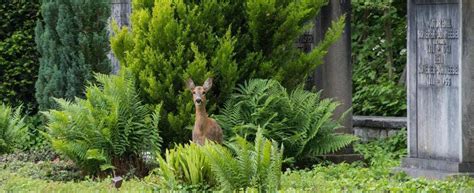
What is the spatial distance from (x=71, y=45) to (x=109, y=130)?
3.95 m

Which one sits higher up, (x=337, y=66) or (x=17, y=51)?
(x=17, y=51)

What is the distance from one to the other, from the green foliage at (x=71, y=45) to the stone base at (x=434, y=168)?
17.7 ft

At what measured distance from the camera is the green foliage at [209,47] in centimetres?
1280

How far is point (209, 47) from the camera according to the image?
42.6 ft

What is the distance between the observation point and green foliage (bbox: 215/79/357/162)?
41.6 ft

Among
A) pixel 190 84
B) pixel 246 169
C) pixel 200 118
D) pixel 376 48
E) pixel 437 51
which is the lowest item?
pixel 246 169

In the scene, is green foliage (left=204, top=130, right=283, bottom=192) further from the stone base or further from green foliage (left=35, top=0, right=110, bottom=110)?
green foliage (left=35, top=0, right=110, bottom=110)

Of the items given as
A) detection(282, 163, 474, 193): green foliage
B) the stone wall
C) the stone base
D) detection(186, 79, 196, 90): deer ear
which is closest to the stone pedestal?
the stone wall

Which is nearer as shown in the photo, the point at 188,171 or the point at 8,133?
the point at 188,171

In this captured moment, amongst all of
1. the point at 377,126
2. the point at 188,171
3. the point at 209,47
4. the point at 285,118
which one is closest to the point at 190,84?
the point at 209,47

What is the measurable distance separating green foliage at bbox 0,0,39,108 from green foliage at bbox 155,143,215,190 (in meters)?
8.09

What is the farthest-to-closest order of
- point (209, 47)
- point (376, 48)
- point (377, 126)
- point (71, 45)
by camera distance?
1. point (376, 48)
2. point (377, 126)
3. point (71, 45)
4. point (209, 47)

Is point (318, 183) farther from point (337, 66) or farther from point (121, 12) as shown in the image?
point (121, 12)

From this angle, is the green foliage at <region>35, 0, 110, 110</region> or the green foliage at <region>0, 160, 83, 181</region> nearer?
the green foliage at <region>0, 160, 83, 181</region>
